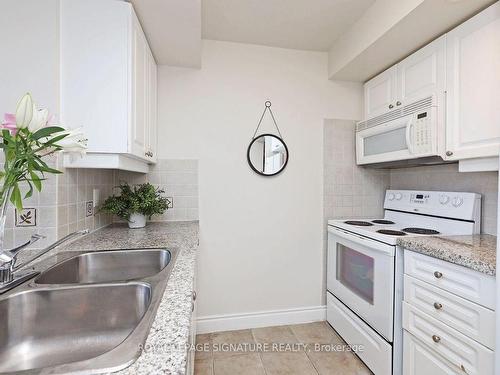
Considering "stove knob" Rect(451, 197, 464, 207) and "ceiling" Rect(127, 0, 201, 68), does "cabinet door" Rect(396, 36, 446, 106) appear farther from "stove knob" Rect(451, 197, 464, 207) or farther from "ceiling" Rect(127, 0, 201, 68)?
"ceiling" Rect(127, 0, 201, 68)

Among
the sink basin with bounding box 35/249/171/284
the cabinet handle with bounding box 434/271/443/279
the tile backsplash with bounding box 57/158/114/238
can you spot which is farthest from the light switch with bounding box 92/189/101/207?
the cabinet handle with bounding box 434/271/443/279

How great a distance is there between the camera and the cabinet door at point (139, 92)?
144 centimetres

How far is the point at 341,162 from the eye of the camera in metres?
2.40

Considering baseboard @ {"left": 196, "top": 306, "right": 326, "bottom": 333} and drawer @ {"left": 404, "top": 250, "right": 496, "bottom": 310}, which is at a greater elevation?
drawer @ {"left": 404, "top": 250, "right": 496, "bottom": 310}

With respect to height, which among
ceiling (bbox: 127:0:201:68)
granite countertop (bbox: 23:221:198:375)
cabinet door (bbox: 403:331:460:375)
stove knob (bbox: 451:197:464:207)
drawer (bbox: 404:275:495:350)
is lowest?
cabinet door (bbox: 403:331:460:375)

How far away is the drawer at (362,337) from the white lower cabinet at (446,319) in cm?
13

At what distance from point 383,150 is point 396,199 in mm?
516

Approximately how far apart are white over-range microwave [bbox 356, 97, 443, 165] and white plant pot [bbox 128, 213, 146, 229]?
188 cm

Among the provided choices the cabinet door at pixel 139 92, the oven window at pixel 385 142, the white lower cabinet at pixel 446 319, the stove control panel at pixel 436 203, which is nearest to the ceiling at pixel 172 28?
the cabinet door at pixel 139 92

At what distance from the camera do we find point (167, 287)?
0.87m

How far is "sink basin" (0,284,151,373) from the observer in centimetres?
79

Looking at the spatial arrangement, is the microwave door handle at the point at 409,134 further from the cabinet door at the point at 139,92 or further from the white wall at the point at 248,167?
the cabinet door at the point at 139,92

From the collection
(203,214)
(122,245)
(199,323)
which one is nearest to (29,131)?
(122,245)

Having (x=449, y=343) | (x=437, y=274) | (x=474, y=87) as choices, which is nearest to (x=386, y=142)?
(x=474, y=87)
